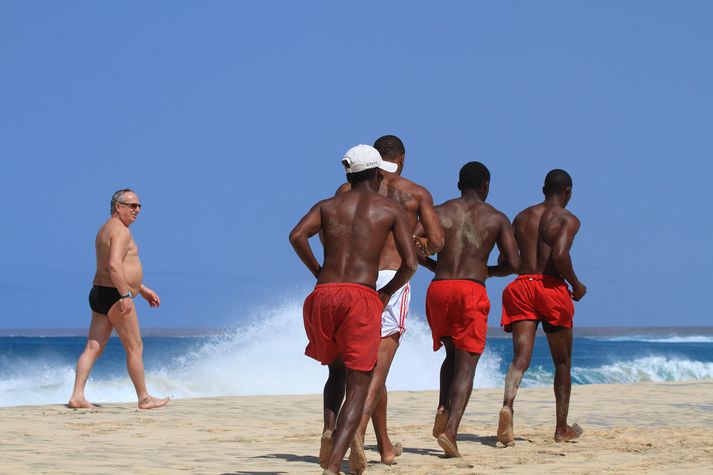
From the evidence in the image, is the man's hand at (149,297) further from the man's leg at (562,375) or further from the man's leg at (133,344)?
the man's leg at (562,375)

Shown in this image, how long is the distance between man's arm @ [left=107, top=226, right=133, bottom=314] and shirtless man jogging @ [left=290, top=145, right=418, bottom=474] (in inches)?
173

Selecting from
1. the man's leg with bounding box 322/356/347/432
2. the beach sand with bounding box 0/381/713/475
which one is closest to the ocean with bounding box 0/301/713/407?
the beach sand with bounding box 0/381/713/475

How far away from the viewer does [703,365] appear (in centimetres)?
3425

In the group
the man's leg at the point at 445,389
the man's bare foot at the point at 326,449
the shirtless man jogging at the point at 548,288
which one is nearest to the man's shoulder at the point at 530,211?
the shirtless man jogging at the point at 548,288

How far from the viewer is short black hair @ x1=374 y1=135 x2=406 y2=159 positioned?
22.1 feet

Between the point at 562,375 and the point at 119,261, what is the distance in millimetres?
4298

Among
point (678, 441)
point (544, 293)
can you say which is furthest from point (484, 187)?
point (678, 441)

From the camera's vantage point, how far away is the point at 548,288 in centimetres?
775

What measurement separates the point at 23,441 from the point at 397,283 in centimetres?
341

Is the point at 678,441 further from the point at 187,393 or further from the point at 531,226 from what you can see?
the point at 187,393

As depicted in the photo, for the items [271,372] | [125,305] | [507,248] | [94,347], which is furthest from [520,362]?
[271,372]

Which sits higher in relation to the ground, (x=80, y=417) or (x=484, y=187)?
(x=484, y=187)

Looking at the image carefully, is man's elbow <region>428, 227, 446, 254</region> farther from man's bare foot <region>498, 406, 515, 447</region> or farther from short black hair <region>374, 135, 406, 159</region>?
man's bare foot <region>498, 406, 515, 447</region>

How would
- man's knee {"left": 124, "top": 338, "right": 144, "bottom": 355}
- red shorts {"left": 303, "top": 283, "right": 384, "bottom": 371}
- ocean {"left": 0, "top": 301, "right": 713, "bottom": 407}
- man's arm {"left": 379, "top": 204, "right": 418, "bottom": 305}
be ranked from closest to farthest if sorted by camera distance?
1. red shorts {"left": 303, "top": 283, "right": 384, "bottom": 371}
2. man's arm {"left": 379, "top": 204, "right": 418, "bottom": 305}
3. man's knee {"left": 124, "top": 338, "right": 144, "bottom": 355}
4. ocean {"left": 0, "top": 301, "right": 713, "bottom": 407}
